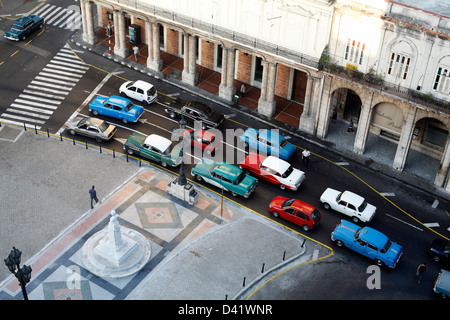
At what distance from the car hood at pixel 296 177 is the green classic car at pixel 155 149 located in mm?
10480

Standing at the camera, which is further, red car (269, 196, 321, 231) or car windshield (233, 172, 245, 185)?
car windshield (233, 172, 245, 185)

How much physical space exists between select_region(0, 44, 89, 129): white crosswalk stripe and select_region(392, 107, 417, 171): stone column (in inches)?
1405

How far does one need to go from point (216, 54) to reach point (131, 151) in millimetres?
19240

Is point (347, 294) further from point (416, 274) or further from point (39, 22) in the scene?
point (39, 22)

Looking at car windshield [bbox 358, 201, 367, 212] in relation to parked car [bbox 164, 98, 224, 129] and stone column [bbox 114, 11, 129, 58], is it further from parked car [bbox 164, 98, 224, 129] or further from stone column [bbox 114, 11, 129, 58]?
stone column [bbox 114, 11, 129, 58]

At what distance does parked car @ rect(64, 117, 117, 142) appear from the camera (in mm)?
60938

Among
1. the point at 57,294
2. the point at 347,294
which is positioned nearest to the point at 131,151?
the point at 57,294

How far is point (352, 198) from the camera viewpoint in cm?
5372

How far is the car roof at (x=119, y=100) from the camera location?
2510 inches

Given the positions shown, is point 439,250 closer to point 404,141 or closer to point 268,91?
point 404,141

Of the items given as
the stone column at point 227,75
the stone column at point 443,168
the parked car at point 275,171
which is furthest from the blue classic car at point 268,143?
the stone column at point 443,168

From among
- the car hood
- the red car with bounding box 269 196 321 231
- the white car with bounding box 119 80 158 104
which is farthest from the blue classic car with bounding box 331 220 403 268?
the white car with bounding box 119 80 158 104

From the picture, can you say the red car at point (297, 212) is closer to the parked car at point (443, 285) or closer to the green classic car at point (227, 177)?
the green classic car at point (227, 177)

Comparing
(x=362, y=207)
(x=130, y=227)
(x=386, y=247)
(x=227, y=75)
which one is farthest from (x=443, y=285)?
(x=227, y=75)
